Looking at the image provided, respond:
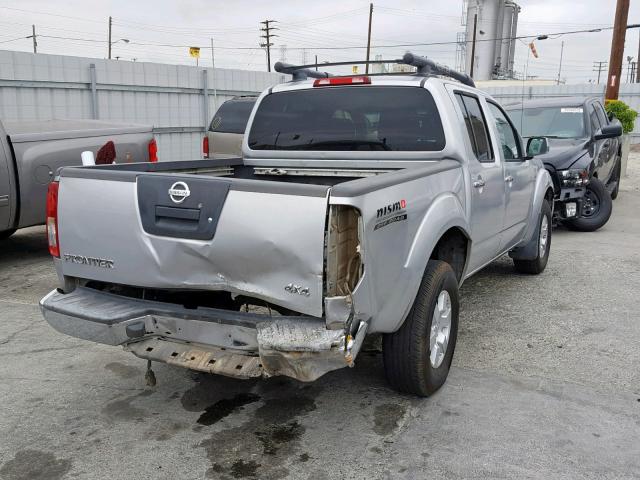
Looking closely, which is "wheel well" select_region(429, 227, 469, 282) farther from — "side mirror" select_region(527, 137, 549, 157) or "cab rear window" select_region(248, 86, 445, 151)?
"side mirror" select_region(527, 137, 549, 157)

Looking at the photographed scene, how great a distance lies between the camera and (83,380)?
163 inches

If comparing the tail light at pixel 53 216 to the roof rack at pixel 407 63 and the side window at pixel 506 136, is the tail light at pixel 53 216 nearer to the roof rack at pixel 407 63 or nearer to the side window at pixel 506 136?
the roof rack at pixel 407 63

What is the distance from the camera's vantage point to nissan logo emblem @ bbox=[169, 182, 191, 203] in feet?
10.3

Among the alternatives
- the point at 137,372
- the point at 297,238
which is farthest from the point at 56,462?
the point at 297,238

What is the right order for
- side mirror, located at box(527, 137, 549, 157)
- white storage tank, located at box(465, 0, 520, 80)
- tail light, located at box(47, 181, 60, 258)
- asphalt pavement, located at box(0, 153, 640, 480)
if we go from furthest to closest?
white storage tank, located at box(465, 0, 520, 80), side mirror, located at box(527, 137, 549, 157), tail light, located at box(47, 181, 60, 258), asphalt pavement, located at box(0, 153, 640, 480)

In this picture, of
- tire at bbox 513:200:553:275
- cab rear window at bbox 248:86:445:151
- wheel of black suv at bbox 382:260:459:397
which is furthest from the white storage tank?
wheel of black suv at bbox 382:260:459:397

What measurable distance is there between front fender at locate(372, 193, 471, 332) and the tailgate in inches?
19.8

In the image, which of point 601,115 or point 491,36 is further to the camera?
point 491,36

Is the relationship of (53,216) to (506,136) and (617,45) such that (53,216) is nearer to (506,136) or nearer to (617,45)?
(506,136)

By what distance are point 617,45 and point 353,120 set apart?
48.7ft

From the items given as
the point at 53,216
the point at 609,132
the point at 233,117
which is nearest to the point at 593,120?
the point at 609,132

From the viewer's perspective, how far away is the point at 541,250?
6805mm

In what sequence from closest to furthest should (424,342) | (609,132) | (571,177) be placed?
(424,342), (571,177), (609,132)

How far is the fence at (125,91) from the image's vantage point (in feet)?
38.9
